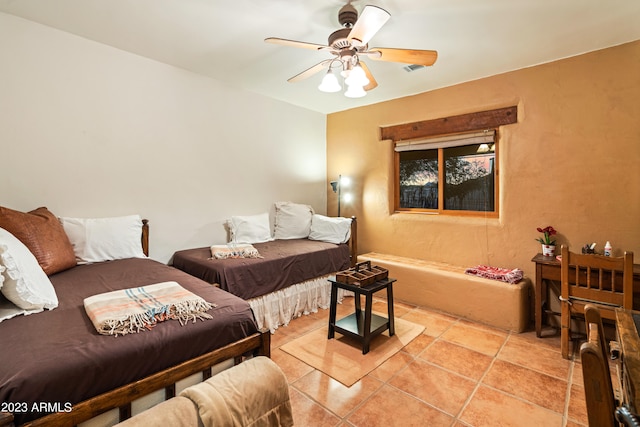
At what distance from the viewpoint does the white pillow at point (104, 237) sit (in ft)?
8.07

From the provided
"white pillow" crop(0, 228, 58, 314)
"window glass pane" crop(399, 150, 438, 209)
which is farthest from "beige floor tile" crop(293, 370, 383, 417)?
"window glass pane" crop(399, 150, 438, 209)

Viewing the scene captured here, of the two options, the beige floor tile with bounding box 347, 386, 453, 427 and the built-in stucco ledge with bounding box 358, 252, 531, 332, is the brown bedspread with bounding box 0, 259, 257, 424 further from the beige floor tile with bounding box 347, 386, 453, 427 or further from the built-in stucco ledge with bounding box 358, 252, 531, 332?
the built-in stucco ledge with bounding box 358, 252, 531, 332

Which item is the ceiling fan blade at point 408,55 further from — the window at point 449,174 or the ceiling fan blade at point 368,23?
→ the window at point 449,174

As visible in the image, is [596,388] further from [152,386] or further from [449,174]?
[449,174]

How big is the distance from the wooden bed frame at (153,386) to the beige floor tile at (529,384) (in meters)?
1.63

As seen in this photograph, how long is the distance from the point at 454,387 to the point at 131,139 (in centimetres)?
340

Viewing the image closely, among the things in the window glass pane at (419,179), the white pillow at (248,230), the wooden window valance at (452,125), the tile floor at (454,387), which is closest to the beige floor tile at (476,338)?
the tile floor at (454,387)

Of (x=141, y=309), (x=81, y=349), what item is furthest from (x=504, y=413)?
(x=81, y=349)

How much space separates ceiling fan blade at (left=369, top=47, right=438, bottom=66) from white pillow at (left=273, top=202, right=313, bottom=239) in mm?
2394

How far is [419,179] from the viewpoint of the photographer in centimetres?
407

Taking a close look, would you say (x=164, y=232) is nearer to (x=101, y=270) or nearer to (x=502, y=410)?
(x=101, y=270)

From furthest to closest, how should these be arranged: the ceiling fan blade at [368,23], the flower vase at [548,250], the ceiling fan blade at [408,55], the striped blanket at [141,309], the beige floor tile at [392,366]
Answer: the flower vase at [548,250]
the beige floor tile at [392,366]
the ceiling fan blade at [408,55]
the ceiling fan blade at [368,23]
the striped blanket at [141,309]

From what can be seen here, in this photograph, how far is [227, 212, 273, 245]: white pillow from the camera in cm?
362

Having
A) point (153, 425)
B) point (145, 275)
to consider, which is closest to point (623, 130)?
point (153, 425)
